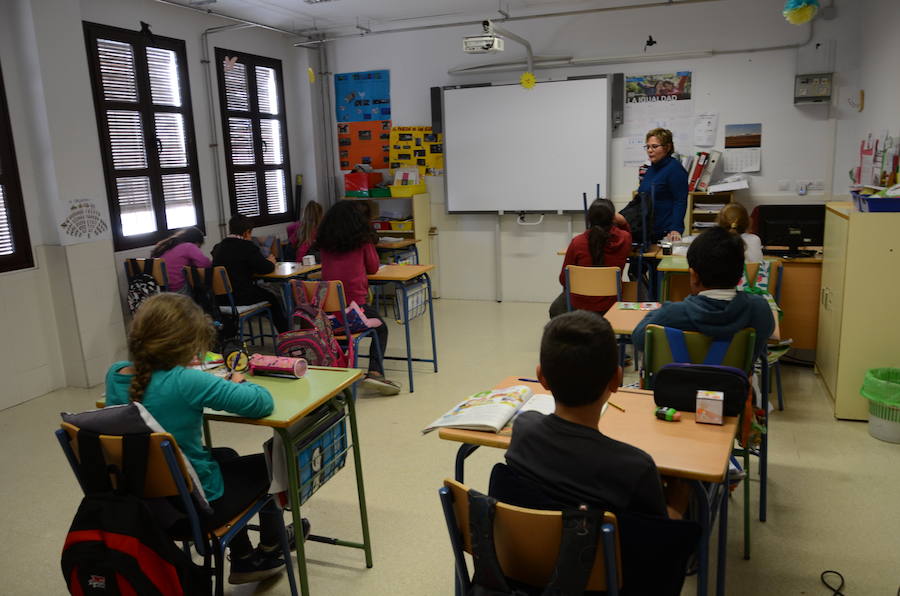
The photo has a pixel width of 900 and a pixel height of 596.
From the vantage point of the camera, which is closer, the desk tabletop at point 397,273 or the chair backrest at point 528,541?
the chair backrest at point 528,541

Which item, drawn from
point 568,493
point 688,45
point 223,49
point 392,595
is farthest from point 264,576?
point 688,45

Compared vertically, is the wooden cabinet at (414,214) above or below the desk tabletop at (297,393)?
above

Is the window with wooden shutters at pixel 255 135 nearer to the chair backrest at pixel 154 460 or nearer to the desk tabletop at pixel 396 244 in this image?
the desk tabletop at pixel 396 244

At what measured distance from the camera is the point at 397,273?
4691 mm

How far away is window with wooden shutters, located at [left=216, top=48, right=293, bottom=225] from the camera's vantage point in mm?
6492

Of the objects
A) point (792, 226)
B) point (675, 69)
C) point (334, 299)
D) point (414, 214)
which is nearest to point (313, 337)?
point (334, 299)

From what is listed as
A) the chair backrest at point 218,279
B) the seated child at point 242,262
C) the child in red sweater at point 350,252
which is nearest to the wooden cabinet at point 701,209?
the child in red sweater at point 350,252

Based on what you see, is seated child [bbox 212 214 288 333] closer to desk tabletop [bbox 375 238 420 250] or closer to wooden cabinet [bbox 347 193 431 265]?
desk tabletop [bbox 375 238 420 250]

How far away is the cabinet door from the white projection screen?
2758 mm

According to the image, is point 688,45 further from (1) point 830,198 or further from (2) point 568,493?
(2) point 568,493

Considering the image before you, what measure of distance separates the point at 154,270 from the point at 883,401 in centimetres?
475

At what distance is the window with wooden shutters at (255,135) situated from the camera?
6492mm

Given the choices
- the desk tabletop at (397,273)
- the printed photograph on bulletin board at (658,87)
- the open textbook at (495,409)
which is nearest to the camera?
the open textbook at (495,409)

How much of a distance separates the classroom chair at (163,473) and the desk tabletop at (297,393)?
0.94 feet
